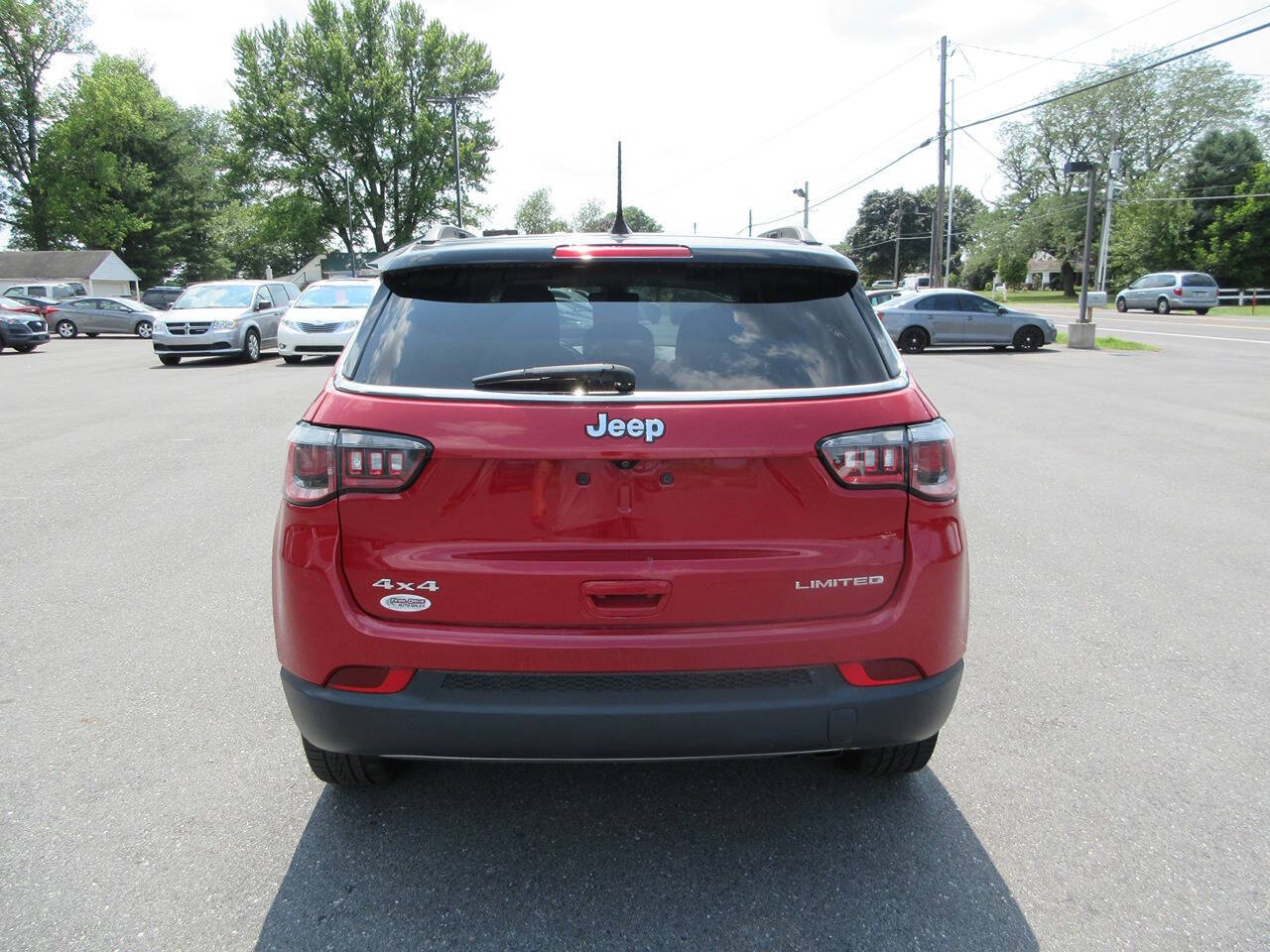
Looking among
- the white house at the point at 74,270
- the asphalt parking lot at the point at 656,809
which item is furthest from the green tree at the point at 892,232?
the asphalt parking lot at the point at 656,809

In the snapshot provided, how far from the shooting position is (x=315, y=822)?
2846 mm

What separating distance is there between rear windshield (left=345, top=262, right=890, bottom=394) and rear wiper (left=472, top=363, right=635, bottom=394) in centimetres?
5

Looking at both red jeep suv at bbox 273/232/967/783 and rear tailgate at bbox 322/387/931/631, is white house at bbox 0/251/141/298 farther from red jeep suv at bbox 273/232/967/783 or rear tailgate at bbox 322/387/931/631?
rear tailgate at bbox 322/387/931/631

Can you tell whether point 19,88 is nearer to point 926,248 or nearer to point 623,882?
point 623,882

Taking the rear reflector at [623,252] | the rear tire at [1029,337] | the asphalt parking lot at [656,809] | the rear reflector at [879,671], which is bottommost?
the asphalt parking lot at [656,809]

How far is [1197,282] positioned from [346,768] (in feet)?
145

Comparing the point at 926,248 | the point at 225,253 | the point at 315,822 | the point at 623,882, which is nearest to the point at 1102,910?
the point at 623,882

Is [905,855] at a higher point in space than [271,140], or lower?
lower

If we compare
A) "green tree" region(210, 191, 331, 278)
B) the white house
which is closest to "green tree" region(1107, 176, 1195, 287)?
"green tree" region(210, 191, 331, 278)

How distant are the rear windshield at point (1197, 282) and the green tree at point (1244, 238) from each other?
12.2 meters

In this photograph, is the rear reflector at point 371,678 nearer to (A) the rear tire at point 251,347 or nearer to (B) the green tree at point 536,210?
(A) the rear tire at point 251,347

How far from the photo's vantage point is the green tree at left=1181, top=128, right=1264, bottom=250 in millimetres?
50469

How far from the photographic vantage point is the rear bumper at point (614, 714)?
91.7 inches

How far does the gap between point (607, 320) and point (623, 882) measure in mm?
1551
